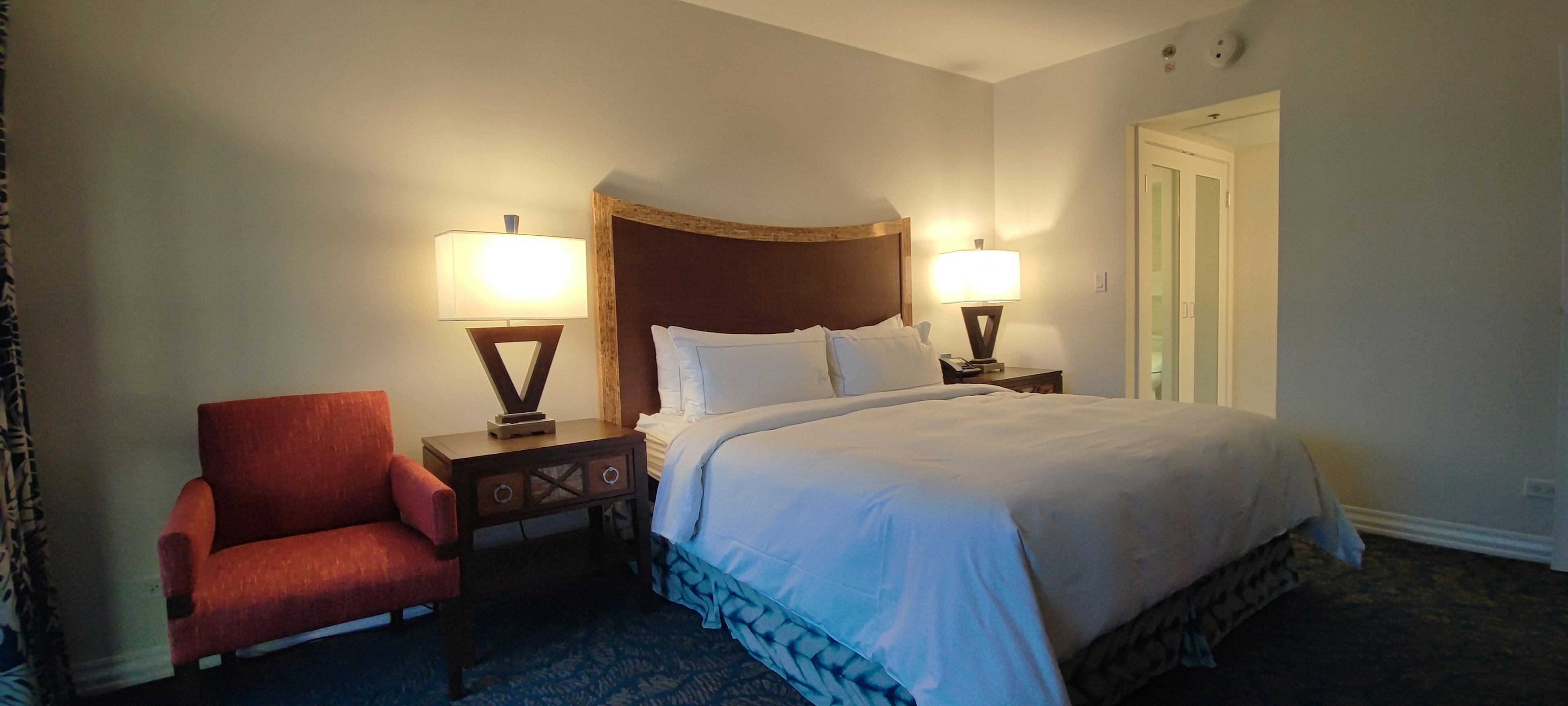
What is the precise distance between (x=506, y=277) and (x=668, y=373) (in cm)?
85

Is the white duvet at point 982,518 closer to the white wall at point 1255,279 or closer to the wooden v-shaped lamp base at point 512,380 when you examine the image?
the wooden v-shaped lamp base at point 512,380

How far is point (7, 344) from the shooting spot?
75.6 inches

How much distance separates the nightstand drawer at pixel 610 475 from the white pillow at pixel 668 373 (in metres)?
0.55

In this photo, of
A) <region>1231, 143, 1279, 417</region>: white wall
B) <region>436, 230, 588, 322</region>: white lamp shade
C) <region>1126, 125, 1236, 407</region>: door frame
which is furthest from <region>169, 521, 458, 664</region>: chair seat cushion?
<region>1231, 143, 1279, 417</region>: white wall

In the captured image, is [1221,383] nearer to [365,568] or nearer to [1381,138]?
[1381,138]

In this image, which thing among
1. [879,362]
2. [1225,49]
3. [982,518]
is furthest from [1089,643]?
[1225,49]

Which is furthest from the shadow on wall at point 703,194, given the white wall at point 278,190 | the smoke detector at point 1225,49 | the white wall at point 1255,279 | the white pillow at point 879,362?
the white wall at point 1255,279

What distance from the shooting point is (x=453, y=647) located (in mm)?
2076

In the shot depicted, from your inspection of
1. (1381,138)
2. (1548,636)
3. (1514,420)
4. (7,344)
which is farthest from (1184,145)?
(7,344)

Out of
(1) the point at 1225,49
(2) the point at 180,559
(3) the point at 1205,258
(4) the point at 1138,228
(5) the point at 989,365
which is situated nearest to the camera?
(2) the point at 180,559

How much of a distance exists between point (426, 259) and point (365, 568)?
1.22 meters

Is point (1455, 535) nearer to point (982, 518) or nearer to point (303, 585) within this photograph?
point (982, 518)

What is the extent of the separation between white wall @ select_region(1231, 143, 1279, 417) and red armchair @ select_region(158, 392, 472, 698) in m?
5.09

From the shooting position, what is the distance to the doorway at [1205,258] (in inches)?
164
